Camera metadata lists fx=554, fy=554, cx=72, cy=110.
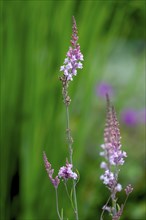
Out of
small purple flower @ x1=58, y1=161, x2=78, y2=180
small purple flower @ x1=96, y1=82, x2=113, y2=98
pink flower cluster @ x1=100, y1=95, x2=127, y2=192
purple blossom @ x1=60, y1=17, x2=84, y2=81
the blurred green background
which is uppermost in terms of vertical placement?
small purple flower @ x1=96, y1=82, x2=113, y2=98

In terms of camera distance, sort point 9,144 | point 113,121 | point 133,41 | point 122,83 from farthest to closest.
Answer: point 133,41 → point 122,83 → point 9,144 → point 113,121

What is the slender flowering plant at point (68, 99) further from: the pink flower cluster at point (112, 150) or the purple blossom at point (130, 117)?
the purple blossom at point (130, 117)

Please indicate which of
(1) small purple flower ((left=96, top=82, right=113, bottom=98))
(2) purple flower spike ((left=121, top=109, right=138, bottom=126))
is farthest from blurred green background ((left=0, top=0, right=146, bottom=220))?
(1) small purple flower ((left=96, top=82, right=113, bottom=98))

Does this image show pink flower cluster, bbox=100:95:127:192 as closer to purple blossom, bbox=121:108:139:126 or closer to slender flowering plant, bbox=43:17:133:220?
slender flowering plant, bbox=43:17:133:220

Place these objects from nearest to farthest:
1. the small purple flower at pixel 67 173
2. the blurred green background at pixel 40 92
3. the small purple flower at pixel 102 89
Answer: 1. the small purple flower at pixel 67 173
2. the blurred green background at pixel 40 92
3. the small purple flower at pixel 102 89

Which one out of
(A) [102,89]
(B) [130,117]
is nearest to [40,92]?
(B) [130,117]

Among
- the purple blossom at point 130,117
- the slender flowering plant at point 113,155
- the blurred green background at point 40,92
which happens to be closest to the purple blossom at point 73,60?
the slender flowering plant at point 113,155

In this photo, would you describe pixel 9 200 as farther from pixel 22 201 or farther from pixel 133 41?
pixel 133 41

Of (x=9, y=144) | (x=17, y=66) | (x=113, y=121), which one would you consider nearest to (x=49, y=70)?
(x=17, y=66)

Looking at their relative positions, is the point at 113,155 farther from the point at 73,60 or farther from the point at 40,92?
the point at 40,92

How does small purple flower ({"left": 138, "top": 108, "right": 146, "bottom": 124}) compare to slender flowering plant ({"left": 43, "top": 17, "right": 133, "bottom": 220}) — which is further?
small purple flower ({"left": 138, "top": 108, "right": 146, "bottom": 124})

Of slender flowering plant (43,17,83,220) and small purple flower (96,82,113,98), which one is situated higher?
small purple flower (96,82,113,98)
